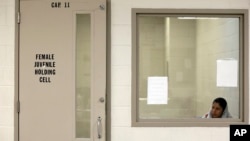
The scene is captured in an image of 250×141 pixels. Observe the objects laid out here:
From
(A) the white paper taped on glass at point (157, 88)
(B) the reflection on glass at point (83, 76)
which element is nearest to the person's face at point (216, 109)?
(A) the white paper taped on glass at point (157, 88)

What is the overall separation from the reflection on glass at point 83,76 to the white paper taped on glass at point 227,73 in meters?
1.34

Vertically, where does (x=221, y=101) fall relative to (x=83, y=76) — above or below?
below

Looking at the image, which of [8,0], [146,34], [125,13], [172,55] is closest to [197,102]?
[172,55]

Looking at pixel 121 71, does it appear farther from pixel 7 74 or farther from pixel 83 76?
pixel 7 74

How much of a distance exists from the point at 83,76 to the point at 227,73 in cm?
146

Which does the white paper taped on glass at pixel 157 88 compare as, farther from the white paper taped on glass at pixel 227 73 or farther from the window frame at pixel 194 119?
the white paper taped on glass at pixel 227 73

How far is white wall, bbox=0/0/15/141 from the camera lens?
3.34 meters

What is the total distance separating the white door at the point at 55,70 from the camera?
3307mm

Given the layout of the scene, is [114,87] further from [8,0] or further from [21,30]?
[8,0]

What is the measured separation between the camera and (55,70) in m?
3.32

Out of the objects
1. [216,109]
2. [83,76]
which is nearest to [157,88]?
[216,109]

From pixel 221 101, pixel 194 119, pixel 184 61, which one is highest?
pixel 184 61

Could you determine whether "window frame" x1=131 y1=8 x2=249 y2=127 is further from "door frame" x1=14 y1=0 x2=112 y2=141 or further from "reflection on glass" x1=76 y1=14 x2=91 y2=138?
"reflection on glass" x1=76 y1=14 x2=91 y2=138

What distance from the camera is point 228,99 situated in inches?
138
